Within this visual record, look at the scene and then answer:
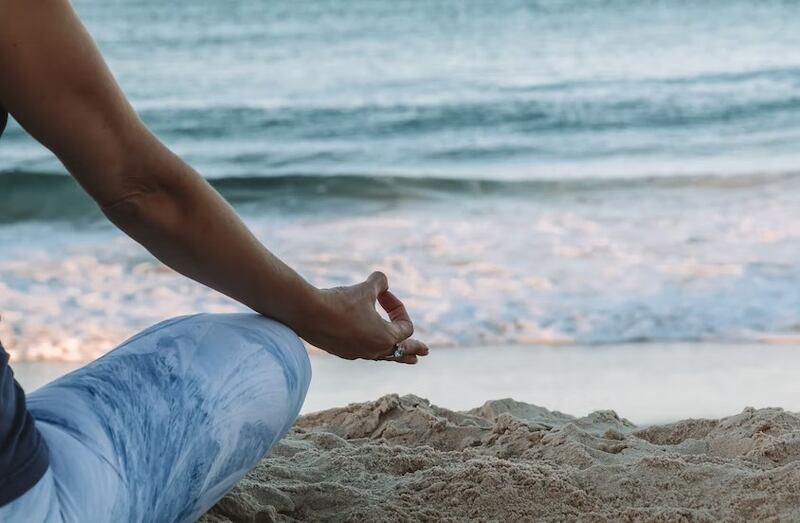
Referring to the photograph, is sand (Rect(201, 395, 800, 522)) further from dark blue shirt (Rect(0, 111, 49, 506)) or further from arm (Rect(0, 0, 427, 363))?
dark blue shirt (Rect(0, 111, 49, 506))

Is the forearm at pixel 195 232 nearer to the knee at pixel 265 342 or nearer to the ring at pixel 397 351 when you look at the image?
the knee at pixel 265 342

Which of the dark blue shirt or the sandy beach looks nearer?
the dark blue shirt

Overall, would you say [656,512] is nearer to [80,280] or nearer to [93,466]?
[93,466]

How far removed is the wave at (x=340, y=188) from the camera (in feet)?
26.2

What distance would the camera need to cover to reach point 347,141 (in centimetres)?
1138

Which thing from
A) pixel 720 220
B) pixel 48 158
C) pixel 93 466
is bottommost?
pixel 48 158

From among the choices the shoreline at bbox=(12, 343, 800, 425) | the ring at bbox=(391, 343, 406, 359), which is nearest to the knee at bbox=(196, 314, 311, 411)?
the ring at bbox=(391, 343, 406, 359)

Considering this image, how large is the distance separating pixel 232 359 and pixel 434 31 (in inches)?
781

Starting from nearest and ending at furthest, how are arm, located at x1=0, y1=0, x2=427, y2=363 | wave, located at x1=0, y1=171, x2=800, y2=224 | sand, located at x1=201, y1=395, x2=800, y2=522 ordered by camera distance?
arm, located at x1=0, y1=0, x2=427, y2=363, sand, located at x1=201, y1=395, x2=800, y2=522, wave, located at x1=0, y1=171, x2=800, y2=224

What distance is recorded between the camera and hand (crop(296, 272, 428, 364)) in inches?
69.2

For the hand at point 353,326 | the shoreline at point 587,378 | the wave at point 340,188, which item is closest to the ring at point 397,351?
the hand at point 353,326

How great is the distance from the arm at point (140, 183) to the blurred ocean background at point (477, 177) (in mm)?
2531

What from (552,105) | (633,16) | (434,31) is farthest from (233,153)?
(633,16)

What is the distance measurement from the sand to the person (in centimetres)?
43
